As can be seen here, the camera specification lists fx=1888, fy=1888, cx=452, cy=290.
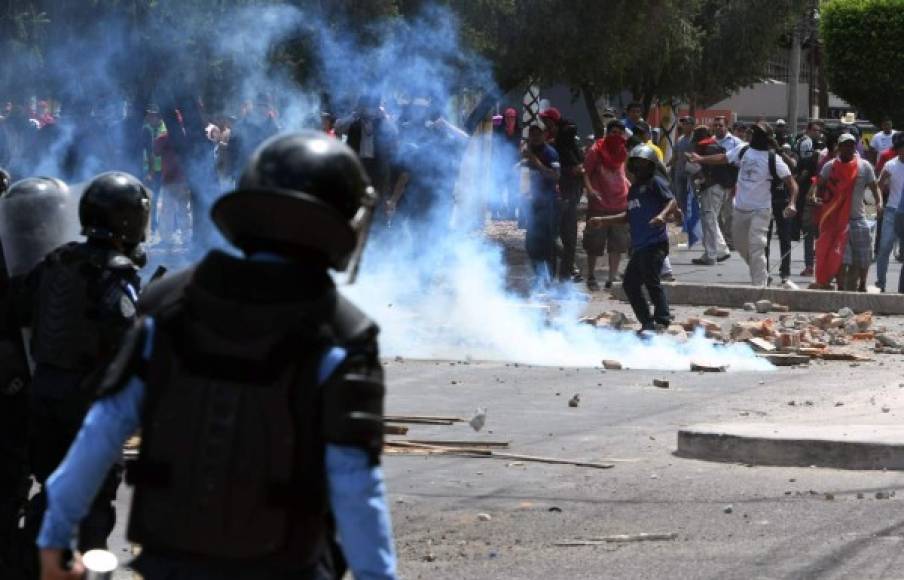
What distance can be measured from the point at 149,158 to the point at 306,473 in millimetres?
20975

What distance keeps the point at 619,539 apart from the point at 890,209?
44.0ft

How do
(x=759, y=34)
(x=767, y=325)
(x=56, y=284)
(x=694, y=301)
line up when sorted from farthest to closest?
(x=759, y=34) → (x=694, y=301) → (x=767, y=325) → (x=56, y=284)

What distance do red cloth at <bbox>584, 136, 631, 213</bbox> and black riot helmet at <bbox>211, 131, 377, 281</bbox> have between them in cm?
1522

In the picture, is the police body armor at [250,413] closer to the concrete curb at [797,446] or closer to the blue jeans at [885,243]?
the concrete curb at [797,446]

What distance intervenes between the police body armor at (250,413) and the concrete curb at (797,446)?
5926mm

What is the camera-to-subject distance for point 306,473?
327cm

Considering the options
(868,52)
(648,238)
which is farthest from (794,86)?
(648,238)

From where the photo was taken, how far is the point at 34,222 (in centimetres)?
610

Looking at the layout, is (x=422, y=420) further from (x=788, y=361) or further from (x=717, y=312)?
(x=717, y=312)

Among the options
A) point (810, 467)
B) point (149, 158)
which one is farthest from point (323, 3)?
point (810, 467)

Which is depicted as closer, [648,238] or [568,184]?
[648,238]

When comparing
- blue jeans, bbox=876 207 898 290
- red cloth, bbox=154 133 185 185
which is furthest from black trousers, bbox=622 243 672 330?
red cloth, bbox=154 133 185 185

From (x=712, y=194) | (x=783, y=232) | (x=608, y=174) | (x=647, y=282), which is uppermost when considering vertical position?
(x=608, y=174)

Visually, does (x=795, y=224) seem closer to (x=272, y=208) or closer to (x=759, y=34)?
(x=759, y=34)
